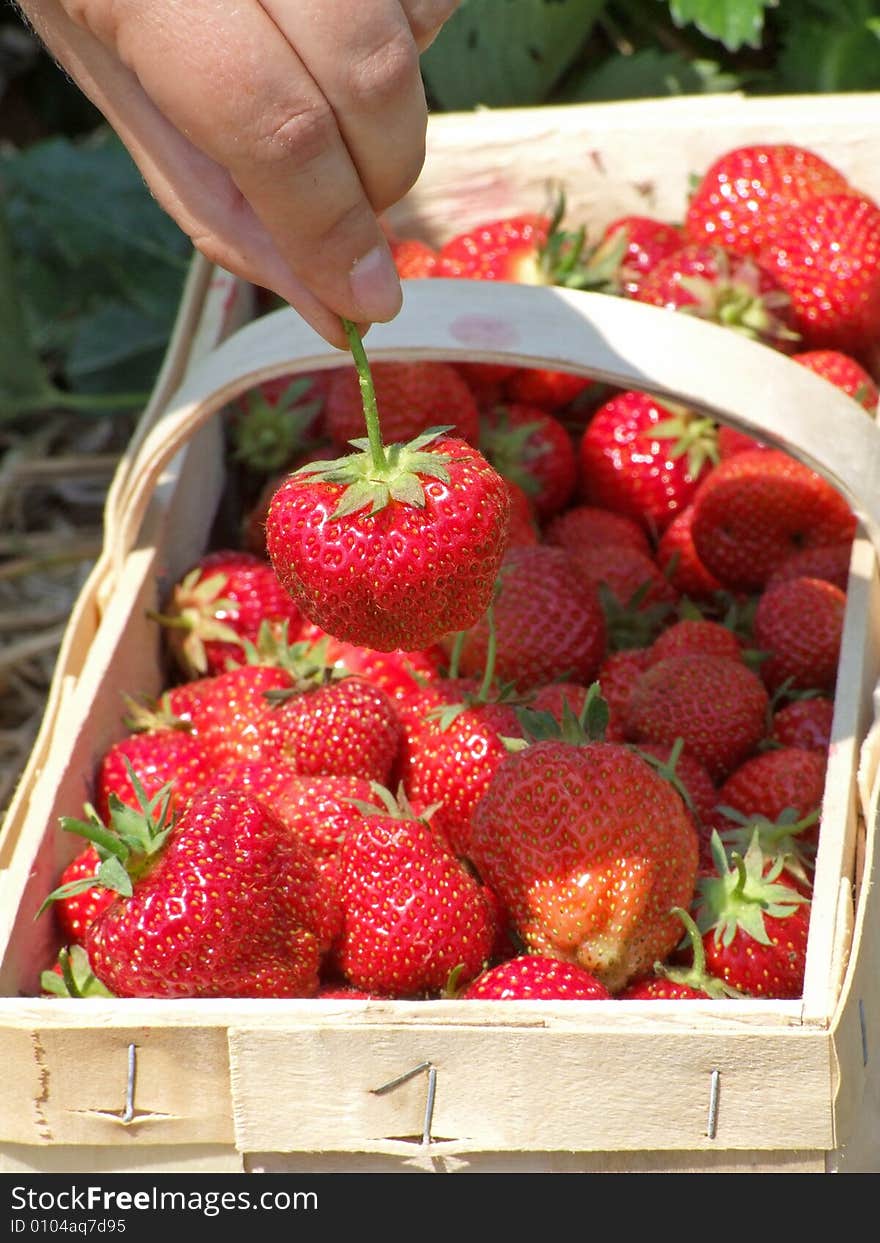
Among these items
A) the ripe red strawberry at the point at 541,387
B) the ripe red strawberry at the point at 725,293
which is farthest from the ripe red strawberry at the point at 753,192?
the ripe red strawberry at the point at 541,387

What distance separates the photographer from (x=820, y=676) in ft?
5.26

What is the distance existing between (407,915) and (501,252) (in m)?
0.96

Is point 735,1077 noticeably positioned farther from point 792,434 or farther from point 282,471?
point 282,471

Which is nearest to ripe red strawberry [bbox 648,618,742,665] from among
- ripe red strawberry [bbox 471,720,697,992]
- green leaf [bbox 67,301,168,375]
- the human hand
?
ripe red strawberry [bbox 471,720,697,992]

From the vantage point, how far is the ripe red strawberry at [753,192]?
6.38ft

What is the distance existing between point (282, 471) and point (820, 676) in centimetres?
67

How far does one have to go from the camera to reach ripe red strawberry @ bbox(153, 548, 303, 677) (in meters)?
1.67

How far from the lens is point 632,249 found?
6.47 feet

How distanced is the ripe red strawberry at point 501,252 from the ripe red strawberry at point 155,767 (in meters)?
0.67

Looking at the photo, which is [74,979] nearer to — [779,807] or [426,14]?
[779,807]

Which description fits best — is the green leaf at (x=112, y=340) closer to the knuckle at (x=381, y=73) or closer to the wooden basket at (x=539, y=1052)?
the wooden basket at (x=539, y=1052)

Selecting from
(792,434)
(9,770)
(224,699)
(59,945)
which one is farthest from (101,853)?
(9,770)

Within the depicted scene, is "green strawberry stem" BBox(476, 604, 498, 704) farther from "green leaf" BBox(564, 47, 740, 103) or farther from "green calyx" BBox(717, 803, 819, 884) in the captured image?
"green leaf" BBox(564, 47, 740, 103)

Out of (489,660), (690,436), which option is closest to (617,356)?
(489,660)
